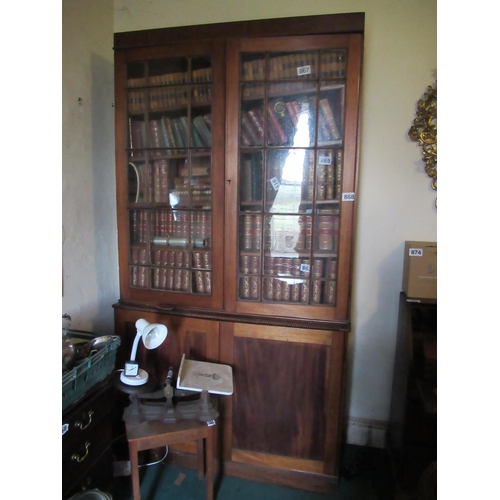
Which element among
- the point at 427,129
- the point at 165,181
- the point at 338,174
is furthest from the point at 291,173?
the point at 427,129

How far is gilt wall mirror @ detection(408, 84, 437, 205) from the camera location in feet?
5.16

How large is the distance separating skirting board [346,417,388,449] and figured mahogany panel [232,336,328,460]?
0.44 meters

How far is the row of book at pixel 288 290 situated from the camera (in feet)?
4.90

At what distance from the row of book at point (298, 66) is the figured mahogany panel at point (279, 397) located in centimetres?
125

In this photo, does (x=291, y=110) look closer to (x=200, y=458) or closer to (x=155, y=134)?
(x=155, y=134)

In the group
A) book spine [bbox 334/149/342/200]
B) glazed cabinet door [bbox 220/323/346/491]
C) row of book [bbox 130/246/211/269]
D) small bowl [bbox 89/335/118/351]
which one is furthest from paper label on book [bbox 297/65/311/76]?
small bowl [bbox 89/335/118/351]

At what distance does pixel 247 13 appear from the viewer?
66.6 inches

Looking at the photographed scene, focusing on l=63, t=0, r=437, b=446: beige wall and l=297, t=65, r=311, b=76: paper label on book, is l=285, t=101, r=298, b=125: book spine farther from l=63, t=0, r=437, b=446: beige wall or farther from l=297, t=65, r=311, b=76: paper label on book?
l=63, t=0, r=437, b=446: beige wall

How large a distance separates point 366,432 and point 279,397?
728 millimetres

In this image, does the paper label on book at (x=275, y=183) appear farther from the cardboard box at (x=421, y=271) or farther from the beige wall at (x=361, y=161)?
the cardboard box at (x=421, y=271)

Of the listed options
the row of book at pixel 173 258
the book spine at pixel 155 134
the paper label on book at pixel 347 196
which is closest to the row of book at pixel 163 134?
the book spine at pixel 155 134
